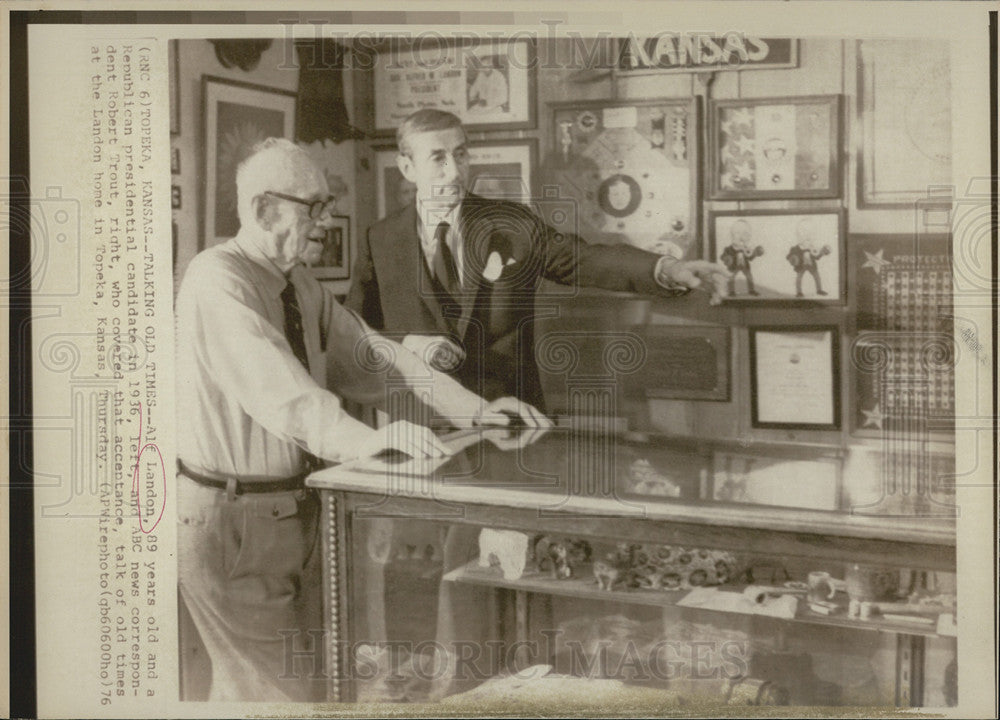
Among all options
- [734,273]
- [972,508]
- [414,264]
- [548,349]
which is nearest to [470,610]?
[548,349]

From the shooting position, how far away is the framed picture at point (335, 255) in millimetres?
2744

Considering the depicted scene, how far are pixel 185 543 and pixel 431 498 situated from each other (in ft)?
2.48

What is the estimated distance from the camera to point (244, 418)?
2744 millimetres

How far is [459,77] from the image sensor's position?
272 cm

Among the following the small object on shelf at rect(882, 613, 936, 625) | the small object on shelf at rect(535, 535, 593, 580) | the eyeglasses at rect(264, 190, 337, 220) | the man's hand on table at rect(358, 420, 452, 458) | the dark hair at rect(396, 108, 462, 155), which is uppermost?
the dark hair at rect(396, 108, 462, 155)

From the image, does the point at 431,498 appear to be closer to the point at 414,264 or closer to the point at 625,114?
the point at 414,264

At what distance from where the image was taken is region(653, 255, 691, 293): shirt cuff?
2.70 metres

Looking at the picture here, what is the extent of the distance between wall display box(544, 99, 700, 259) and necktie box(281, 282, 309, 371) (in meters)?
0.81

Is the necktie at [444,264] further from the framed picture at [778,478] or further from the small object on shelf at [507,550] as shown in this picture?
the framed picture at [778,478]

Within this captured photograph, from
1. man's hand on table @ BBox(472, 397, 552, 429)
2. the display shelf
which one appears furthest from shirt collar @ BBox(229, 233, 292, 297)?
the display shelf

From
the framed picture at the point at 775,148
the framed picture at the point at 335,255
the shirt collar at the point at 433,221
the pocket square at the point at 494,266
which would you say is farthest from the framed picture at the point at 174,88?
the framed picture at the point at 775,148

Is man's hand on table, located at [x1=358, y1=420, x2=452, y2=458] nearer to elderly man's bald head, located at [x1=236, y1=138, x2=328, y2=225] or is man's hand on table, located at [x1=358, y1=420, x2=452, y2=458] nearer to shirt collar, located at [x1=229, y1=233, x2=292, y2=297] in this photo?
shirt collar, located at [x1=229, y1=233, x2=292, y2=297]

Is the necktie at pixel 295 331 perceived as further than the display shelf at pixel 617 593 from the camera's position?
Yes

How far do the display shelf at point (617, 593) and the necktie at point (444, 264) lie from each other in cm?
81
